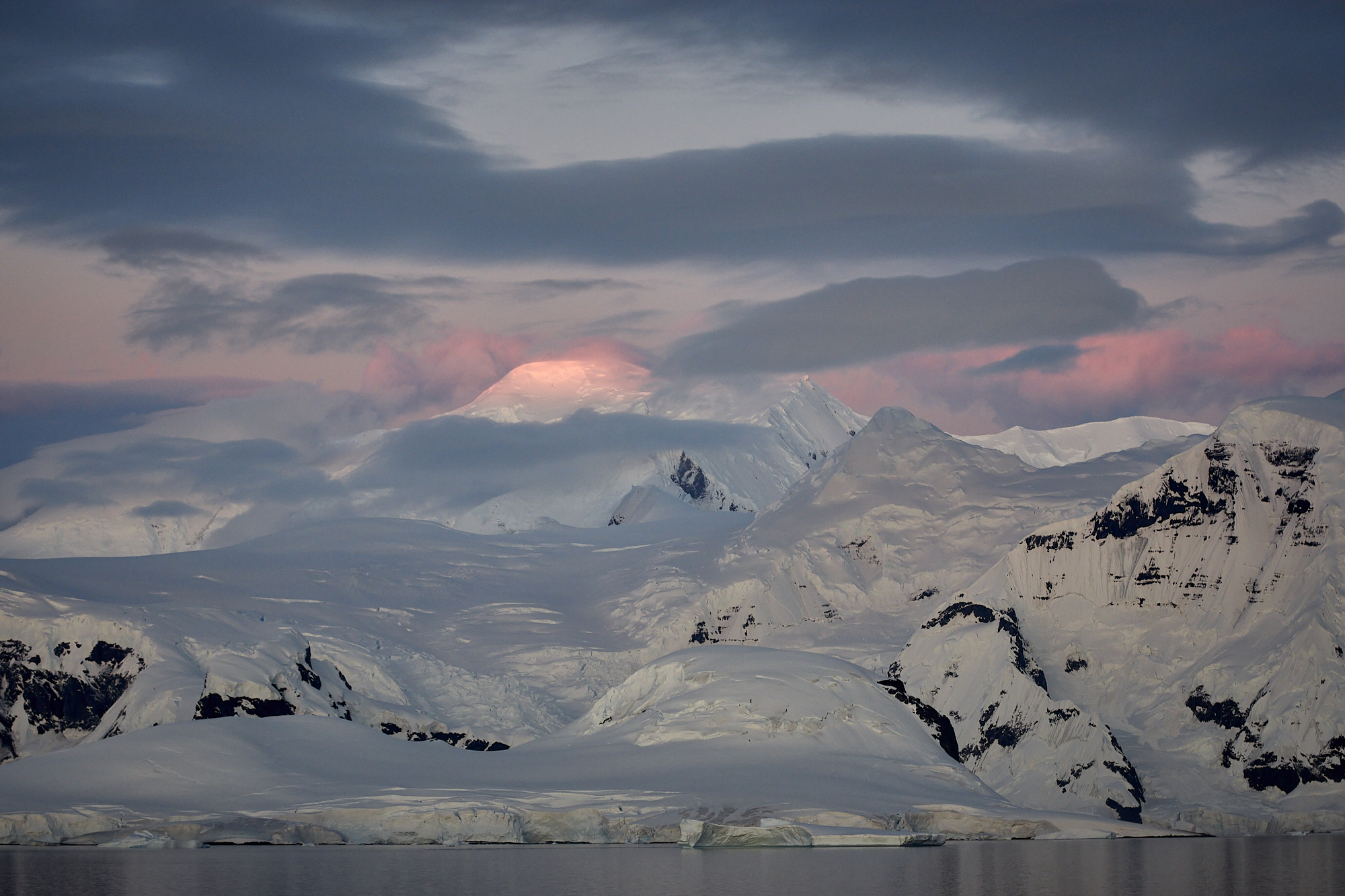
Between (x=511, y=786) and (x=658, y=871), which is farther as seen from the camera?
(x=511, y=786)

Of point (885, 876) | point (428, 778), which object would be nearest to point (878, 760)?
point (428, 778)

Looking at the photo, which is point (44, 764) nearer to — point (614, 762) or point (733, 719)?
point (614, 762)

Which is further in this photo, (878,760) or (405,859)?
(878,760)

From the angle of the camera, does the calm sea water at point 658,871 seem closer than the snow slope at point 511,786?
Yes

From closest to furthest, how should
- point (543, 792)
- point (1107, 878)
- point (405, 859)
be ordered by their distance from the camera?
point (1107, 878) < point (405, 859) < point (543, 792)

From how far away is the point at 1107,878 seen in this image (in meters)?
126

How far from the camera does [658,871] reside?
132250mm

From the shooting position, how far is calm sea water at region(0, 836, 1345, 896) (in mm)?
114688

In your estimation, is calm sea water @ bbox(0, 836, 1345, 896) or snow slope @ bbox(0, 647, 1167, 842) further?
snow slope @ bbox(0, 647, 1167, 842)

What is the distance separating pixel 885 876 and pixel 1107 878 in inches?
648

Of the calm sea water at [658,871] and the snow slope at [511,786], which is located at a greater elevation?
the snow slope at [511,786]

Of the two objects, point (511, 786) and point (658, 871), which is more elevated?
point (511, 786)

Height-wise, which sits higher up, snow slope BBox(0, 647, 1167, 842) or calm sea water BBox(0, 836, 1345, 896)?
snow slope BBox(0, 647, 1167, 842)

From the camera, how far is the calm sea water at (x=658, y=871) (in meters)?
115
